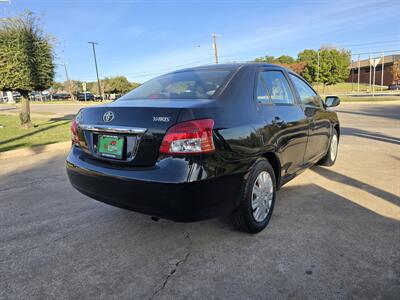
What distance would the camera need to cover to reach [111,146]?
260 cm

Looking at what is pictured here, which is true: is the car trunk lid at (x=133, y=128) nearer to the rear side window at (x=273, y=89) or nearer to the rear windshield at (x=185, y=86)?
the rear windshield at (x=185, y=86)

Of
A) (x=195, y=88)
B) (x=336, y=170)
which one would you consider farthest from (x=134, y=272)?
(x=336, y=170)

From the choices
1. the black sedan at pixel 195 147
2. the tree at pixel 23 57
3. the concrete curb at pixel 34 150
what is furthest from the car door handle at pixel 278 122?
the tree at pixel 23 57

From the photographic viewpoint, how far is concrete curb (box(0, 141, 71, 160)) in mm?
6903

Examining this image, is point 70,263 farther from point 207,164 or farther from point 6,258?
point 207,164

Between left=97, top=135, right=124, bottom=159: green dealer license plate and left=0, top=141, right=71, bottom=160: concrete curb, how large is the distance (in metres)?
5.33

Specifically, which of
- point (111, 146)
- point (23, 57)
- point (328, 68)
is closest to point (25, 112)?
point (23, 57)

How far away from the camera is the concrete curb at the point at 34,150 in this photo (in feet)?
22.6

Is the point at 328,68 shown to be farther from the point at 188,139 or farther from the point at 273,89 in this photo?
the point at 188,139

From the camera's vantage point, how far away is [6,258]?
2.70 meters

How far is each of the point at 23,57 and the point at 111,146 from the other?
32.7ft

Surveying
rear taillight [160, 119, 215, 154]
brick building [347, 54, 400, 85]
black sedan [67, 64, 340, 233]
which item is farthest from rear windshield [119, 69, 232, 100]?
brick building [347, 54, 400, 85]

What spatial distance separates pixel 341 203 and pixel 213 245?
71.5 inches

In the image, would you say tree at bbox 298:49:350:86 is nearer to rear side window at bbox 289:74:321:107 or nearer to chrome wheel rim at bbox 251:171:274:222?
rear side window at bbox 289:74:321:107
